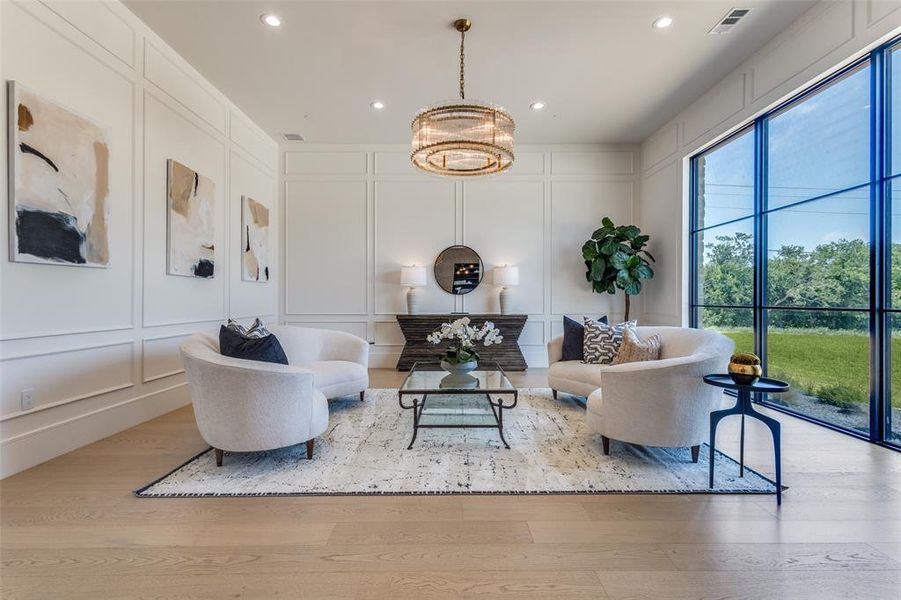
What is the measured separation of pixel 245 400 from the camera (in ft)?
7.66

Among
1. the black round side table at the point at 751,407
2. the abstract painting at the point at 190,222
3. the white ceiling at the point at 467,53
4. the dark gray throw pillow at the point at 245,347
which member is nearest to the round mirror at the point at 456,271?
the white ceiling at the point at 467,53

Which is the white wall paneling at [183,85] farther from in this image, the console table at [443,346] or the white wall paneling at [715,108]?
the white wall paneling at [715,108]

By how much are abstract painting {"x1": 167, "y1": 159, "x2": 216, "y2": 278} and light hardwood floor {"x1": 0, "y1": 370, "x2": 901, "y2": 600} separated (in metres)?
1.98

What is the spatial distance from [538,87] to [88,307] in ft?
14.4

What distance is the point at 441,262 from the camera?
5980 millimetres

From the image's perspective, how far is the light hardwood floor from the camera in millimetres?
1484

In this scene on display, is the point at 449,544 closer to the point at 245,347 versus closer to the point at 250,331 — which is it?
the point at 245,347

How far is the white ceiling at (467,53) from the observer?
313cm

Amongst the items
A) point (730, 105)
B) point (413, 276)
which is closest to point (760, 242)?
point (730, 105)

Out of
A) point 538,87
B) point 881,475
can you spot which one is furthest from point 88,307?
point 881,475

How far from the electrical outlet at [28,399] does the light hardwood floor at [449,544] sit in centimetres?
39

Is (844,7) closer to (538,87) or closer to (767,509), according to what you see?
(538,87)

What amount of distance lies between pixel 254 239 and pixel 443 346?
9.28 feet

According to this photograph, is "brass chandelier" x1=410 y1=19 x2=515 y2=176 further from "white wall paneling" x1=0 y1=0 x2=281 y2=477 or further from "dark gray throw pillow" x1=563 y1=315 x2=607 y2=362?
"white wall paneling" x1=0 y1=0 x2=281 y2=477
